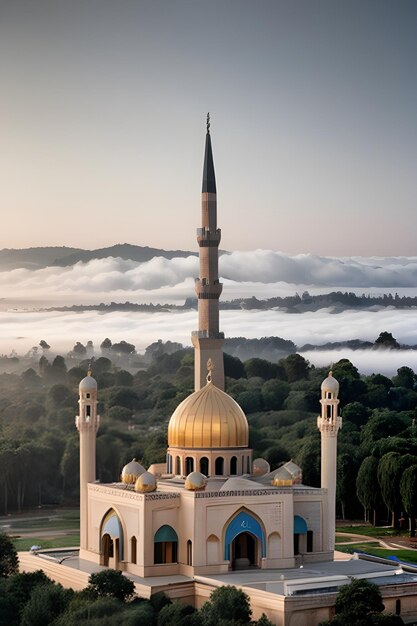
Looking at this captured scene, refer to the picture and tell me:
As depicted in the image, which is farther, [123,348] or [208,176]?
[123,348]

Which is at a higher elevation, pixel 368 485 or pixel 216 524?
pixel 216 524

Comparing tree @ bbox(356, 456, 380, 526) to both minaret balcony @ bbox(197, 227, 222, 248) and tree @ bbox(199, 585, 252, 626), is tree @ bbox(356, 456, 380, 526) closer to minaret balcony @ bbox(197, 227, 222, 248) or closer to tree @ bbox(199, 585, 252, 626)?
minaret balcony @ bbox(197, 227, 222, 248)

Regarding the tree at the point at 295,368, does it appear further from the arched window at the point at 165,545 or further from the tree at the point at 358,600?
the tree at the point at 358,600

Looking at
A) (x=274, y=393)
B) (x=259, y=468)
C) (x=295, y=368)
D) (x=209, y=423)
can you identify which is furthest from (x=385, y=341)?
(x=209, y=423)

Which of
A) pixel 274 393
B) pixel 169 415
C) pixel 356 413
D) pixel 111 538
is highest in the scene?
pixel 274 393

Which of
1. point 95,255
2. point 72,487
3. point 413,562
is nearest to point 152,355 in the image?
point 95,255

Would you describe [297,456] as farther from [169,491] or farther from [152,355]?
[152,355]

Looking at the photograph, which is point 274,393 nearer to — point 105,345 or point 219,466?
point 105,345

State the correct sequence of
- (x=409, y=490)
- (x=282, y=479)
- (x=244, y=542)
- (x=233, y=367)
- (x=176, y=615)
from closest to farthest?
(x=176, y=615) < (x=244, y=542) < (x=282, y=479) < (x=409, y=490) < (x=233, y=367)
